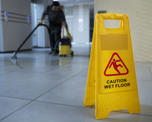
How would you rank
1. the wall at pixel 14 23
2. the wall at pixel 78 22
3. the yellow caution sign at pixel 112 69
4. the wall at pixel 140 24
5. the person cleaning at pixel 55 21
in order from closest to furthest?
the yellow caution sign at pixel 112 69 → the wall at pixel 140 24 → the person cleaning at pixel 55 21 → the wall at pixel 14 23 → the wall at pixel 78 22

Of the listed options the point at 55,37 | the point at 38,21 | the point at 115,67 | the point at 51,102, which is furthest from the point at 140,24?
the point at 38,21

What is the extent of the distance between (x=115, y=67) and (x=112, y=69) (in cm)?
3

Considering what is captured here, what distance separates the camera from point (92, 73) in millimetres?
1446

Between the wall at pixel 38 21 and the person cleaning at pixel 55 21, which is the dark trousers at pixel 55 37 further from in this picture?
the wall at pixel 38 21

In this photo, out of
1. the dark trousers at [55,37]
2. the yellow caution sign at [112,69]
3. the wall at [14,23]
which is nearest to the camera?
the yellow caution sign at [112,69]

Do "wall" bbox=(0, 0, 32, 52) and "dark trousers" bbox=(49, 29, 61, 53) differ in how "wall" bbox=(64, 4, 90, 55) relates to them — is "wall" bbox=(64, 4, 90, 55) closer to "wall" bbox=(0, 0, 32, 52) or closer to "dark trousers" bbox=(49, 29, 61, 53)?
"wall" bbox=(0, 0, 32, 52)

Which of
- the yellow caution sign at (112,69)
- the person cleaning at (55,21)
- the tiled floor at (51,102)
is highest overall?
the person cleaning at (55,21)

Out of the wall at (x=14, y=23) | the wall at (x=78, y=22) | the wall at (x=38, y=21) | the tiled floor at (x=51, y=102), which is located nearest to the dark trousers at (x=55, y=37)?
the wall at (x=14, y=23)

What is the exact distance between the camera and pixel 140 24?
4164 millimetres

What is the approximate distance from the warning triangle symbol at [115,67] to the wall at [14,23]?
6.27 meters

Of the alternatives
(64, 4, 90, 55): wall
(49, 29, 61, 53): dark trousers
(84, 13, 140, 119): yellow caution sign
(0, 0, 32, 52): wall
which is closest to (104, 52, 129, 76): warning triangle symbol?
(84, 13, 140, 119): yellow caution sign

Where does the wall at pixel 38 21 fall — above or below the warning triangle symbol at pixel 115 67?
above

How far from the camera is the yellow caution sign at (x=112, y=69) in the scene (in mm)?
→ 1271

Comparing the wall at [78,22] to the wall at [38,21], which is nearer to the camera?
the wall at [78,22]
